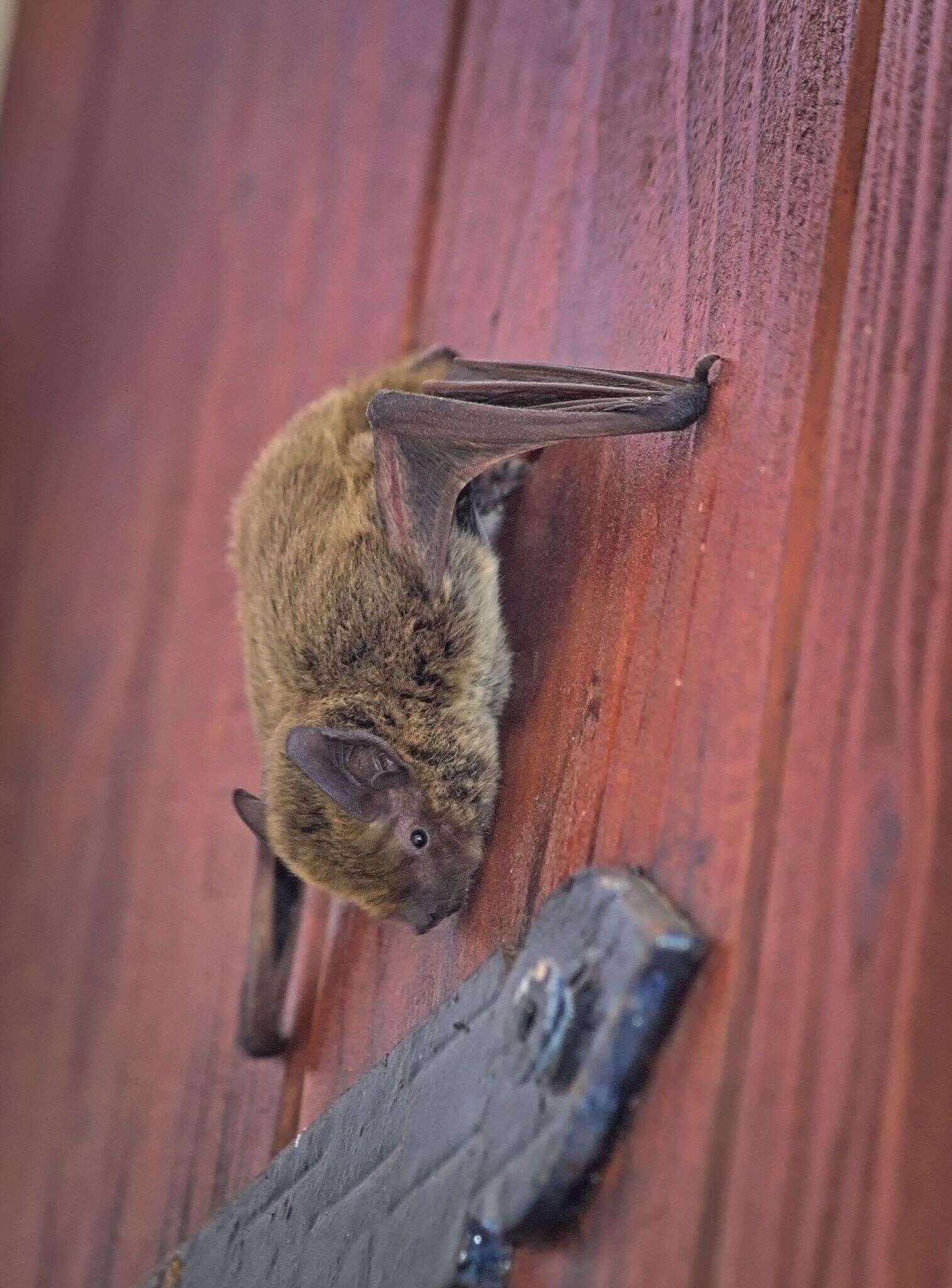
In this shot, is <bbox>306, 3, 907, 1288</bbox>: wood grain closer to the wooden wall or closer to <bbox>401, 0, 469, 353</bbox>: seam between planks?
the wooden wall

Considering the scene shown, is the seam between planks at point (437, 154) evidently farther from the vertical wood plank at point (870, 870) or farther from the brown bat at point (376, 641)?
the vertical wood plank at point (870, 870)

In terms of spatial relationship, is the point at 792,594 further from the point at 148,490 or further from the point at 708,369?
the point at 148,490

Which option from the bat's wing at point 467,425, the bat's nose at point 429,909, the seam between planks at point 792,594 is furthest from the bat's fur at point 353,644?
the seam between planks at point 792,594

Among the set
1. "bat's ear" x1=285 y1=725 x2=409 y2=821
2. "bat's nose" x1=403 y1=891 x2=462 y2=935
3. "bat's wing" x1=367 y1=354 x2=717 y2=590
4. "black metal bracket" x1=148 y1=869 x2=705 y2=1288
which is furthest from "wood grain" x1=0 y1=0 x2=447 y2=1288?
"black metal bracket" x1=148 y1=869 x2=705 y2=1288

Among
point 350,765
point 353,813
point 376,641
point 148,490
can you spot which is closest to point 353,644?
point 376,641

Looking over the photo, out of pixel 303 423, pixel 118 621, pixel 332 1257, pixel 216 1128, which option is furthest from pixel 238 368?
pixel 332 1257

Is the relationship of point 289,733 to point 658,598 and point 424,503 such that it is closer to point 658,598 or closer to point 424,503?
point 424,503
